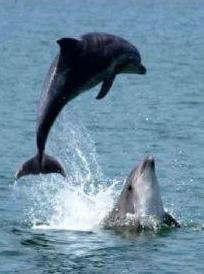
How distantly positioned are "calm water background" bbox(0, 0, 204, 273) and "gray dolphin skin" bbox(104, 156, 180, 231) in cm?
37

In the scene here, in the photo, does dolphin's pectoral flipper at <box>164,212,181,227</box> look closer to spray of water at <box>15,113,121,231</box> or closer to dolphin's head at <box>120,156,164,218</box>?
dolphin's head at <box>120,156,164,218</box>

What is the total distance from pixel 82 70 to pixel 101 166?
1158cm

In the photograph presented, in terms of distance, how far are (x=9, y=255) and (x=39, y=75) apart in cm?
3423

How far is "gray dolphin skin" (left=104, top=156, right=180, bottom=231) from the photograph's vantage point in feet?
77.8

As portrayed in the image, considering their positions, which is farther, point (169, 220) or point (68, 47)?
point (169, 220)

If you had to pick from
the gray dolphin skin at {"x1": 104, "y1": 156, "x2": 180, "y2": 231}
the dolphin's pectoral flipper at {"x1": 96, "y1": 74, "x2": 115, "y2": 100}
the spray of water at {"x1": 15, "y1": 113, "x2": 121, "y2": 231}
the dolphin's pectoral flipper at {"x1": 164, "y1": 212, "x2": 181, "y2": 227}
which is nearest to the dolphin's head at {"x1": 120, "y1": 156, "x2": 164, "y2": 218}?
the gray dolphin skin at {"x1": 104, "y1": 156, "x2": 180, "y2": 231}

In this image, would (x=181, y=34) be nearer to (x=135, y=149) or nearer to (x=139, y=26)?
(x=139, y=26)

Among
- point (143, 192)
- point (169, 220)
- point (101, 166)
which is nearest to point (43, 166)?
point (143, 192)

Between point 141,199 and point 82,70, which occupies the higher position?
point 82,70

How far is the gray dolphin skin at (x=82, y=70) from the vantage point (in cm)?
1969

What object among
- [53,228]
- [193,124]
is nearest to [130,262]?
[53,228]

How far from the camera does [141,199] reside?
78.6 feet

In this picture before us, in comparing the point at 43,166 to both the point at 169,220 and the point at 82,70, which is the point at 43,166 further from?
the point at 169,220

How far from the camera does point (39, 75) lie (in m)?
56.1
